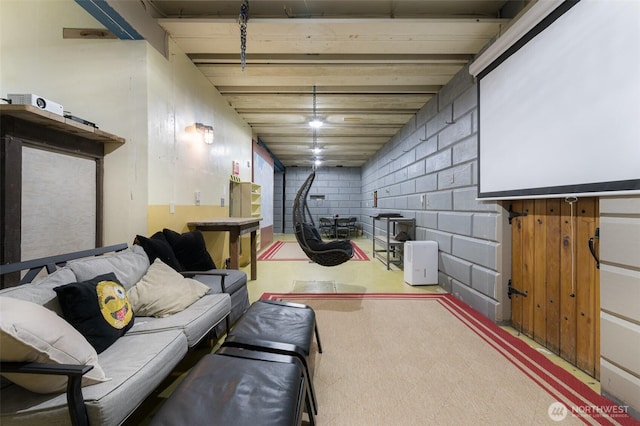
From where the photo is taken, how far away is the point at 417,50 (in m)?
2.86

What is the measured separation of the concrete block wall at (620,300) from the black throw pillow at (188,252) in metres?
3.05

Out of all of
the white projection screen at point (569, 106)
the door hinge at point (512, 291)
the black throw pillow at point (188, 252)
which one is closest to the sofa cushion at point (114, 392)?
the black throw pillow at point (188, 252)

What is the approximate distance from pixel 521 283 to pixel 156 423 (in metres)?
2.85

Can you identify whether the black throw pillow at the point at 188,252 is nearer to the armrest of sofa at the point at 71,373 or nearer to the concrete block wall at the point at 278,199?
the armrest of sofa at the point at 71,373

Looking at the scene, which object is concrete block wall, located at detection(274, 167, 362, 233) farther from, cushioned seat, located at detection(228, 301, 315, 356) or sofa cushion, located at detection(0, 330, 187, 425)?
sofa cushion, located at detection(0, 330, 187, 425)

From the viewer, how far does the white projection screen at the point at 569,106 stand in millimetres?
1416

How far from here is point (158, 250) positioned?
7.37 ft

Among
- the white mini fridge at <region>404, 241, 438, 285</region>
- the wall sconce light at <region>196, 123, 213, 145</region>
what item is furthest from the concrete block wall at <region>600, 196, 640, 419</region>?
the wall sconce light at <region>196, 123, 213, 145</region>

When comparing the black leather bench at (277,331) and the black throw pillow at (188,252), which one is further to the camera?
the black throw pillow at (188,252)

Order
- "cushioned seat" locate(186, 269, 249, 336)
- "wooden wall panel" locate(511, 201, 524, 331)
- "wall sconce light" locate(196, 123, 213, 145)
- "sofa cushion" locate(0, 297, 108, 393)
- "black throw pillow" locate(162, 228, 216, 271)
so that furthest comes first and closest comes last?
1. "wall sconce light" locate(196, 123, 213, 145)
2. "black throw pillow" locate(162, 228, 216, 271)
3. "wooden wall panel" locate(511, 201, 524, 331)
4. "cushioned seat" locate(186, 269, 249, 336)
5. "sofa cushion" locate(0, 297, 108, 393)

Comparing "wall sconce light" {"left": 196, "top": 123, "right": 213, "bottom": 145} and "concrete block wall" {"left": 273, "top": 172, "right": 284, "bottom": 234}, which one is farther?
"concrete block wall" {"left": 273, "top": 172, "right": 284, "bottom": 234}

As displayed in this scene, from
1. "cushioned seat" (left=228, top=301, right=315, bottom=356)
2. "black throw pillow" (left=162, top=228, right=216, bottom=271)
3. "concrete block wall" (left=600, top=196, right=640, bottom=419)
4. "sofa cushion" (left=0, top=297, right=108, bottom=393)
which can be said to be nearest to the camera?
"sofa cushion" (left=0, top=297, right=108, bottom=393)

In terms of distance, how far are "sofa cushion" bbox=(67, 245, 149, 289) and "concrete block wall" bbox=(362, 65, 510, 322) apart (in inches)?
125

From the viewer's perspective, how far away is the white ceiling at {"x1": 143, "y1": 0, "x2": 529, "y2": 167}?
2.43m
